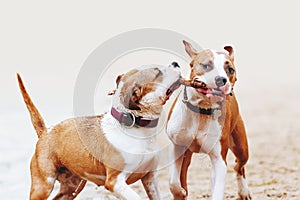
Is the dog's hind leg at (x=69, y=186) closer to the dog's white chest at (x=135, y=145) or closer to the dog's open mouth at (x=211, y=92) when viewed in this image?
the dog's white chest at (x=135, y=145)

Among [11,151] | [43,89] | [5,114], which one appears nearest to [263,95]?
[43,89]

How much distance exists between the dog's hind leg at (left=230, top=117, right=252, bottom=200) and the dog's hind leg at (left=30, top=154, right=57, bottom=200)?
7.33ft

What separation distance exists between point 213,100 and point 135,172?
3.36 feet

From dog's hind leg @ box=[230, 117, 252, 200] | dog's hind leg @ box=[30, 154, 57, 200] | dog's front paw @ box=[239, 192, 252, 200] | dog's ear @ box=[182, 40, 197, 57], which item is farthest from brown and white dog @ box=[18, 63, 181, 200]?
dog's front paw @ box=[239, 192, 252, 200]

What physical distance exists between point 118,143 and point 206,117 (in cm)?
92

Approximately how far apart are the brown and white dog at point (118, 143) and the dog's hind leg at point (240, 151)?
145cm

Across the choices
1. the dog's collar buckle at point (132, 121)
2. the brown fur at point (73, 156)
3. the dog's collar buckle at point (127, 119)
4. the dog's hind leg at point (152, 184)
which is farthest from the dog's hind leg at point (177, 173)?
the dog's collar buckle at point (127, 119)

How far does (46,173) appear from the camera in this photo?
6.44m

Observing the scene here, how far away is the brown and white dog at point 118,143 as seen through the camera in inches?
235

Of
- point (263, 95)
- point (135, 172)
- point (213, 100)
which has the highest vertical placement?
point (213, 100)

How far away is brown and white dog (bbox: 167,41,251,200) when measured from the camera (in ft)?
19.2

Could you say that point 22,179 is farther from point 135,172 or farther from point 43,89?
point 43,89

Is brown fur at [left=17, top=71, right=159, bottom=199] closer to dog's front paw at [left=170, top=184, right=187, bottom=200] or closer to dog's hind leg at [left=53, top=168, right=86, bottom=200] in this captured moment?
dog's hind leg at [left=53, top=168, right=86, bottom=200]

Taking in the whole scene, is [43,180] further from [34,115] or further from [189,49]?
[189,49]
